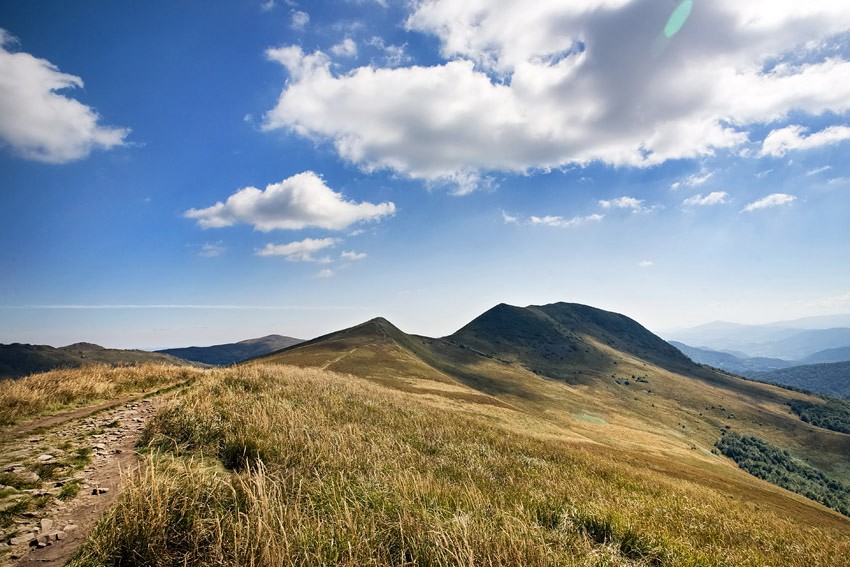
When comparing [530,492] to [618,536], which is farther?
[530,492]

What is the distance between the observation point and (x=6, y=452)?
869 centimetres

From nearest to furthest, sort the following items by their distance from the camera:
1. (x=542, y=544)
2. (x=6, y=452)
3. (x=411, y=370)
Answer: (x=542, y=544)
(x=6, y=452)
(x=411, y=370)

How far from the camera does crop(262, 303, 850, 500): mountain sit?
66.8m

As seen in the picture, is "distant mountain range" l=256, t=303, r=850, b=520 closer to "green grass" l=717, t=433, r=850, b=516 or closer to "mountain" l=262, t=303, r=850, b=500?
"mountain" l=262, t=303, r=850, b=500

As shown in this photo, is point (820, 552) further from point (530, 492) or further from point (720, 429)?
point (720, 429)

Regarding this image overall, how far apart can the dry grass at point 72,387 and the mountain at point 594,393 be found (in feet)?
115

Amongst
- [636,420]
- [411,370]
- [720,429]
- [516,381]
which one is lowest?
[720,429]

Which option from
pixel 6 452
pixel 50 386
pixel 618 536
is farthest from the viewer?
pixel 50 386

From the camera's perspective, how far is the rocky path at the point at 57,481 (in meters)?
5.15

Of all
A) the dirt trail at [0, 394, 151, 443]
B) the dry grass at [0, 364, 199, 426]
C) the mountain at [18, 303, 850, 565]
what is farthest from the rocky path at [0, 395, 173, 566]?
the dry grass at [0, 364, 199, 426]

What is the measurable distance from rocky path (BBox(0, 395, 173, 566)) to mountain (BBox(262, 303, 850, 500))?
44610 millimetres

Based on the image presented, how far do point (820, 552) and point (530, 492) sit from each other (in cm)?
896

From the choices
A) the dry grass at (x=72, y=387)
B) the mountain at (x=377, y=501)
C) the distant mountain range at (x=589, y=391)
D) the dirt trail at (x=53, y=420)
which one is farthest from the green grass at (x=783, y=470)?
the dirt trail at (x=53, y=420)

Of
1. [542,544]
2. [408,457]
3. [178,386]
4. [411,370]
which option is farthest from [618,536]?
[411,370]
